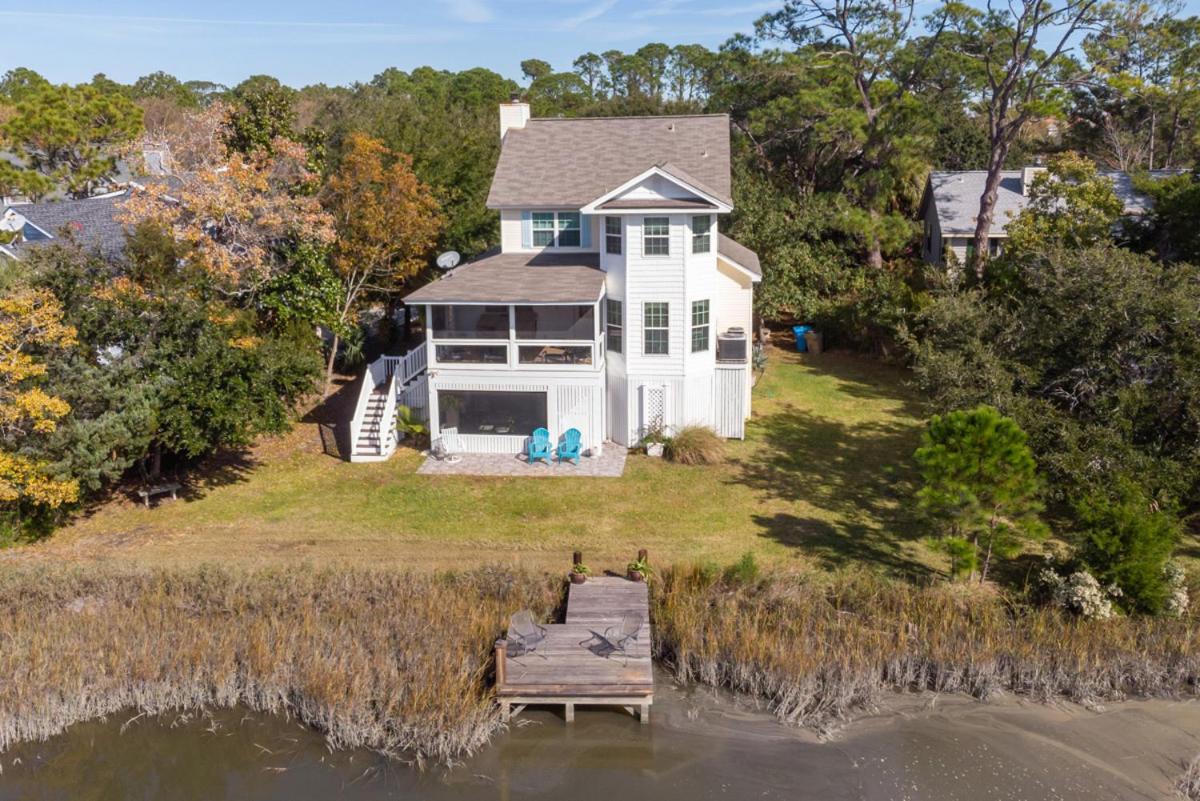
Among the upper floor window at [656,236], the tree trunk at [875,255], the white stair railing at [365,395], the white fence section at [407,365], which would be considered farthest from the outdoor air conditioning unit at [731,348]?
the tree trunk at [875,255]

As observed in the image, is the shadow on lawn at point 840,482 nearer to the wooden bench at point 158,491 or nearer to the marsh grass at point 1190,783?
the marsh grass at point 1190,783

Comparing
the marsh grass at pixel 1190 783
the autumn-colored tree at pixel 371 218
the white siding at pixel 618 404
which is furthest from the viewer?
the autumn-colored tree at pixel 371 218

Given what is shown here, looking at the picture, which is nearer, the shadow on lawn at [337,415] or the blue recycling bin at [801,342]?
the shadow on lawn at [337,415]

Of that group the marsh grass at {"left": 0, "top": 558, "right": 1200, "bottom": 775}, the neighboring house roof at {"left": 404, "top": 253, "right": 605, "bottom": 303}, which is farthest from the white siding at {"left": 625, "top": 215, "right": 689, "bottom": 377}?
the marsh grass at {"left": 0, "top": 558, "right": 1200, "bottom": 775}

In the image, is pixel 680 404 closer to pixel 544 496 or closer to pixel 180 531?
pixel 544 496

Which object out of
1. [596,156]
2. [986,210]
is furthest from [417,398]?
[986,210]

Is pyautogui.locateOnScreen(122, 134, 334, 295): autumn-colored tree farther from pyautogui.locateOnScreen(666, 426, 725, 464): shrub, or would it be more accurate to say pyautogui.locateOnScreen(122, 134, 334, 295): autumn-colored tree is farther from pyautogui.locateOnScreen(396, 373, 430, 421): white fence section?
pyautogui.locateOnScreen(666, 426, 725, 464): shrub
